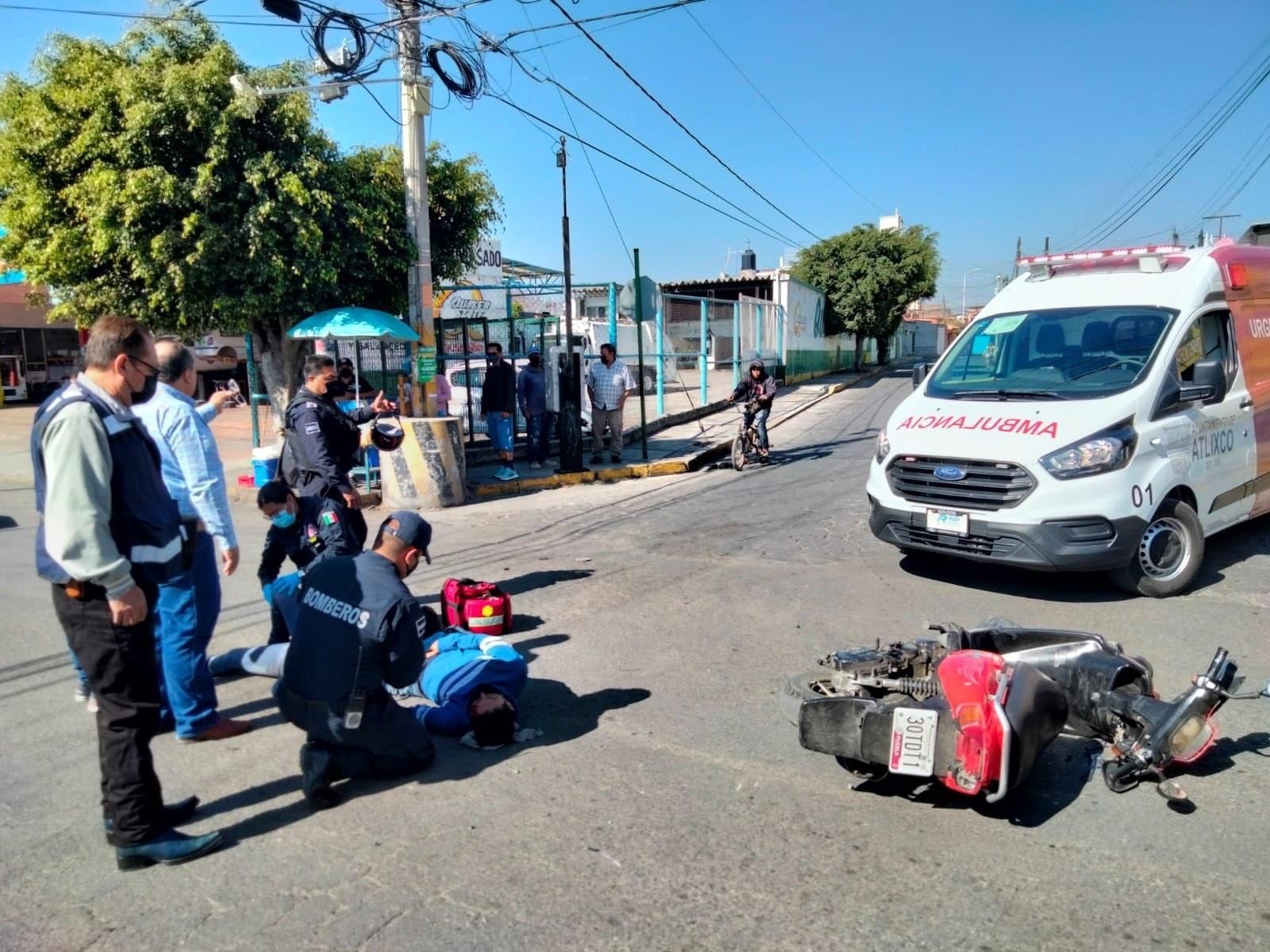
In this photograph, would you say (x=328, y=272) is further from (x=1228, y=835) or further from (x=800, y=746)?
(x=1228, y=835)

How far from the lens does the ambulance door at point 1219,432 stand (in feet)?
20.0

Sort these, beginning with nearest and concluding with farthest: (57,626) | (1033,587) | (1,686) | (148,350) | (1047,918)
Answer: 1. (1047,918)
2. (148,350)
3. (1,686)
4. (57,626)
5. (1033,587)

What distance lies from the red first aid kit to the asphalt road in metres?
0.16

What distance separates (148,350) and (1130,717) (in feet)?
A: 13.3

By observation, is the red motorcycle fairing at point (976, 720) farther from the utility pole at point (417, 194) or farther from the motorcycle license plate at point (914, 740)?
the utility pole at point (417, 194)

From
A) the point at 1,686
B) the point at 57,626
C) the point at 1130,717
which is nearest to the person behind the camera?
the point at 1130,717

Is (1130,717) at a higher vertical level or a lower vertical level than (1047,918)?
higher

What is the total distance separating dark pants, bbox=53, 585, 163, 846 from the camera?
2965 mm

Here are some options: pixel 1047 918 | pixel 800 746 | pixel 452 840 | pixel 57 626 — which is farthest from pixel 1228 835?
pixel 57 626

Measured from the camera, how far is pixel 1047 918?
279 cm

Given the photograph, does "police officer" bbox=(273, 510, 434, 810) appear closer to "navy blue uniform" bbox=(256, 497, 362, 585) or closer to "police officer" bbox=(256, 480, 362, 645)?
"police officer" bbox=(256, 480, 362, 645)

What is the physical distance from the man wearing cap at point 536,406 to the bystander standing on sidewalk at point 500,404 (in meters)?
0.40

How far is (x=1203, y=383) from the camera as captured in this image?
19.3 feet

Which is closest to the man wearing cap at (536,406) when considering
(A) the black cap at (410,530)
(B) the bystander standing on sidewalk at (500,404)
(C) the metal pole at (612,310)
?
(B) the bystander standing on sidewalk at (500,404)
